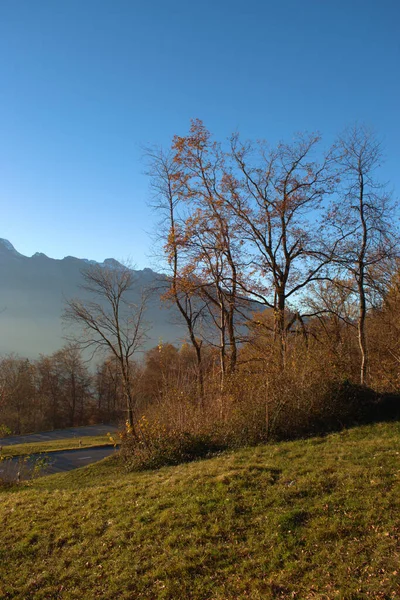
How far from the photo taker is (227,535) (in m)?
5.57

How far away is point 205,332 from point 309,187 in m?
8.68

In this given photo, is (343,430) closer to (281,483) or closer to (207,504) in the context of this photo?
(281,483)

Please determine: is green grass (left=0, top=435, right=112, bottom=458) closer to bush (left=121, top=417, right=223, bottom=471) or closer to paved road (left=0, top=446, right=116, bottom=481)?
paved road (left=0, top=446, right=116, bottom=481)

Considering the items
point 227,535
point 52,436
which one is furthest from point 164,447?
point 52,436

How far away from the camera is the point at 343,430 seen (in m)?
10.6

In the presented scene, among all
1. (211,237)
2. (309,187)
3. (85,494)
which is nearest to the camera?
(85,494)

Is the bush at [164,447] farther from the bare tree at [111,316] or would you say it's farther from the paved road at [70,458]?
the paved road at [70,458]

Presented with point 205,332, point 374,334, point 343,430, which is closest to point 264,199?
point 205,332

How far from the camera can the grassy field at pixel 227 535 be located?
446 cm

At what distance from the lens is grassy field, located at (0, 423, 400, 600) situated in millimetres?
4457

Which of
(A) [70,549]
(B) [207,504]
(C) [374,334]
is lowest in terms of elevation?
(A) [70,549]

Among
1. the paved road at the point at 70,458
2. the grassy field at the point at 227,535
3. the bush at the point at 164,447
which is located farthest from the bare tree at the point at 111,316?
the grassy field at the point at 227,535

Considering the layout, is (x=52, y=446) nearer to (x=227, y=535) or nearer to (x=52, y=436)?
(x=52, y=436)

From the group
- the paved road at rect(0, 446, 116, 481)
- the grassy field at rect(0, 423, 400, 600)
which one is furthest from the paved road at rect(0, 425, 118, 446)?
the grassy field at rect(0, 423, 400, 600)
